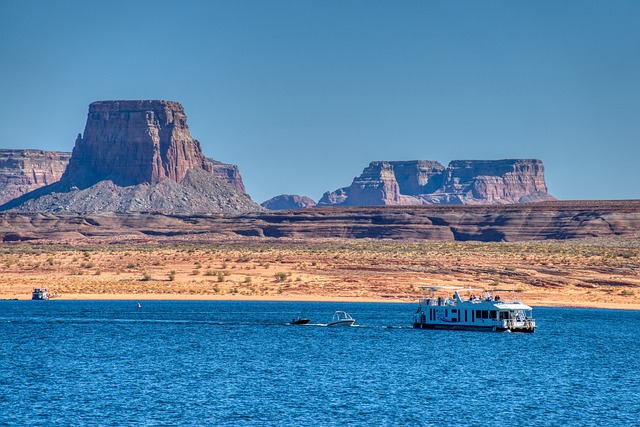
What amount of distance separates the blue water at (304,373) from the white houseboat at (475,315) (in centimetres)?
96

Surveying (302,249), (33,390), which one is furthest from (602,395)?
(302,249)

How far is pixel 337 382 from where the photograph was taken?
55031 mm

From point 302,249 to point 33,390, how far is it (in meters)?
118

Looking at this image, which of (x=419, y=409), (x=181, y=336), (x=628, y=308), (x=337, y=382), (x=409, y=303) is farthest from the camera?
(x=409, y=303)

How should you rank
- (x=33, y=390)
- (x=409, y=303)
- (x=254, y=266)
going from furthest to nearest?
(x=254, y=266)
(x=409, y=303)
(x=33, y=390)

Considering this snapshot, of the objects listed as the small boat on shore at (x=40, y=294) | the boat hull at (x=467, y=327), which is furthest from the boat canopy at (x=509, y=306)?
the small boat on shore at (x=40, y=294)

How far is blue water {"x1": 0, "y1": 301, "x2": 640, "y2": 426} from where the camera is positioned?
46062 mm

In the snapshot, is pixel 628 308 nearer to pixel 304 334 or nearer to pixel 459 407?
pixel 304 334

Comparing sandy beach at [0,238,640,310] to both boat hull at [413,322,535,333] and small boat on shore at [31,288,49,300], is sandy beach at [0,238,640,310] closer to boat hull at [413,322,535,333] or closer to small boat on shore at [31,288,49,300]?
small boat on shore at [31,288,49,300]

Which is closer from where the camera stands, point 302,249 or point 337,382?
point 337,382

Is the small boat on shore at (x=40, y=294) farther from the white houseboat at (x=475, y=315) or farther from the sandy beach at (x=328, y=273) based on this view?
the white houseboat at (x=475, y=315)

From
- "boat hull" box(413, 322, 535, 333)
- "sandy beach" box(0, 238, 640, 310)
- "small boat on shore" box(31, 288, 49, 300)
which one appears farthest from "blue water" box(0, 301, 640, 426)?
"sandy beach" box(0, 238, 640, 310)

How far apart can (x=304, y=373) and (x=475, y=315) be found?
2694 cm

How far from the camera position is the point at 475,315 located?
8231 centimetres
